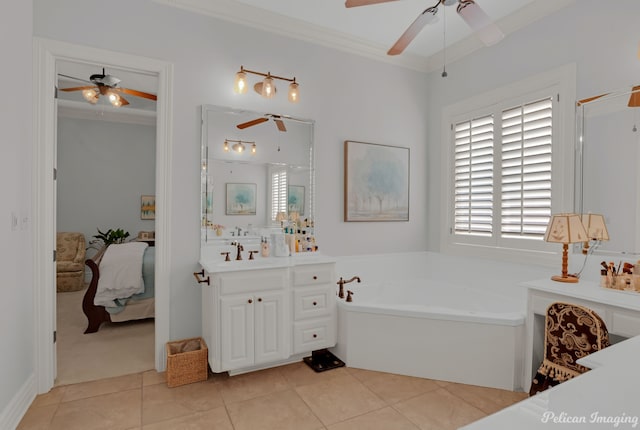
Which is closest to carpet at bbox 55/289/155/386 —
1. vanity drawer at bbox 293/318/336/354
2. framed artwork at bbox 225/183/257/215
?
vanity drawer at bbox 293/318/336/354

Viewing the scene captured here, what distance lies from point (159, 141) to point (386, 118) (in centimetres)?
247

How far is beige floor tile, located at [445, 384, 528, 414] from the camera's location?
244cm

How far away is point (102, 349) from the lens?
335 cm

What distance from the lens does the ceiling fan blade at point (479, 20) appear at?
84.1 inches

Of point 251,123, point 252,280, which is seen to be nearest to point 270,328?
point 252,280

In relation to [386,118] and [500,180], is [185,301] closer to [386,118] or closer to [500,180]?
[386,118]

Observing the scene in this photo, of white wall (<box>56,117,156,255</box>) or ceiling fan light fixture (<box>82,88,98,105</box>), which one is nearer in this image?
ceiling fan light fixture (<box>82,88,98,105</box>)

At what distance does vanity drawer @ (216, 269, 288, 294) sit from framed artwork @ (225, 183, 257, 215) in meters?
0.74

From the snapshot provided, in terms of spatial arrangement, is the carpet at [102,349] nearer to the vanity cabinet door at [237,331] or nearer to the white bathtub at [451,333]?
the vanity cabinet door at [237,331]

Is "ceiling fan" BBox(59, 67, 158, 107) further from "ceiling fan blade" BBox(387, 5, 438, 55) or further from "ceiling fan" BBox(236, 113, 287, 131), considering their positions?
"ceiling fan blade" BBox(387, 5, 438, 55)

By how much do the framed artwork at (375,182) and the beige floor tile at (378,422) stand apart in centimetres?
197

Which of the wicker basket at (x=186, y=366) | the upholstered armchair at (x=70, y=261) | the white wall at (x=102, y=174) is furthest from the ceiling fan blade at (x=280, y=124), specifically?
the upholstered armchair at (x=70, y=261)

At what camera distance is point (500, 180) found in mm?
3480

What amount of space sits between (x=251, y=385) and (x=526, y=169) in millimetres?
3047
